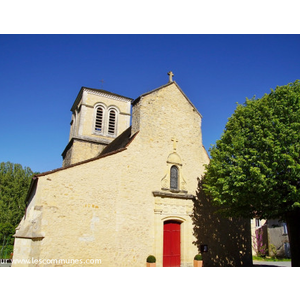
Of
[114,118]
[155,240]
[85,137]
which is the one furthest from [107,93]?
[155,240]

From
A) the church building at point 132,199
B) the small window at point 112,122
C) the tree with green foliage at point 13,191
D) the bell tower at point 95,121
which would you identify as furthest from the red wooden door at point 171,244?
the tree with green foliage at point 13,191

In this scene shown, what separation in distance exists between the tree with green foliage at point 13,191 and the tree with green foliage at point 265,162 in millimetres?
26990

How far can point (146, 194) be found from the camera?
1206 cm

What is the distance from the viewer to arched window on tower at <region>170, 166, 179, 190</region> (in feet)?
43.5

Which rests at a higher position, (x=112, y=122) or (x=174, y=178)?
(x=112, y=122)

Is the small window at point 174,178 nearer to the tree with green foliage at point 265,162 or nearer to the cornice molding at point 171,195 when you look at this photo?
the cornice molding at point 171,195

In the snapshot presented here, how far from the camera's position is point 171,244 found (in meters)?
12.5

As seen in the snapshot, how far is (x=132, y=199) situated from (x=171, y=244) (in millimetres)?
3165

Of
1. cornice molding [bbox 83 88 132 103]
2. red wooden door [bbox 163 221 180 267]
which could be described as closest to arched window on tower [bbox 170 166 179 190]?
red wooden door [bbox 163 221 180 267]

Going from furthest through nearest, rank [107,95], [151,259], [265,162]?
[107,95] < [151,259] < [265,162]

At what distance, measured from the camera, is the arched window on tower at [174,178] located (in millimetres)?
13258

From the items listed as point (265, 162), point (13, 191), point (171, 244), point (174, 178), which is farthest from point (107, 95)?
point (13, 191)

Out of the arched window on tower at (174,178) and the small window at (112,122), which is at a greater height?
the small window at (112,122)

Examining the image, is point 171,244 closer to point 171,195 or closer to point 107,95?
point 171,195
